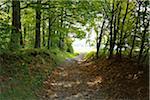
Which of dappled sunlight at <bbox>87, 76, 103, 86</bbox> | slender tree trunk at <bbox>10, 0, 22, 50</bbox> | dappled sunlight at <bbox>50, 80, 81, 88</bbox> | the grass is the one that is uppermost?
slender tree trunk at <bbox>10, 0, 22, 50</bbox>

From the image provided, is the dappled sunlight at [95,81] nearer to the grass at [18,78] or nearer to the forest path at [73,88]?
the forest path at [73,88]

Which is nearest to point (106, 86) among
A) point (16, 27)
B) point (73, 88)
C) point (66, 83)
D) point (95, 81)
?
point (73, 88)

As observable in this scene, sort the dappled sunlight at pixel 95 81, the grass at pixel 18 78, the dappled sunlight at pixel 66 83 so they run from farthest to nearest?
the dappled sunlight at pixel 95 81, the dappled sunlight at pixel 66 83, the grass at pixel 18 78

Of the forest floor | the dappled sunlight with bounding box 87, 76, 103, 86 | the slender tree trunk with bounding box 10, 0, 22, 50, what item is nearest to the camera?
the forest floor

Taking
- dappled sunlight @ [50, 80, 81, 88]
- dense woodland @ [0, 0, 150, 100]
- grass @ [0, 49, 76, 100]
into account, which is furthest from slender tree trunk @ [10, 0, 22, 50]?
dappled sunlight @ [50, 80, 81, 88]

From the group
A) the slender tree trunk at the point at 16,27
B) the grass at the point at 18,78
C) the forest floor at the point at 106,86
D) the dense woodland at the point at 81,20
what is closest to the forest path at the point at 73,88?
the forest floor at the point at 106,86

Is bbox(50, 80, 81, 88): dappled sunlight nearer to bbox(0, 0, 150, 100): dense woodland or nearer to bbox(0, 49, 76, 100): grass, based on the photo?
bbox(0, 49, 76, 100): grass

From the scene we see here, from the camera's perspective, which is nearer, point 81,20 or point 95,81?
point 95,81

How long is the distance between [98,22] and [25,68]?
654 inches

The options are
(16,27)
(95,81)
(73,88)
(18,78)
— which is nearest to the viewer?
(18,78)

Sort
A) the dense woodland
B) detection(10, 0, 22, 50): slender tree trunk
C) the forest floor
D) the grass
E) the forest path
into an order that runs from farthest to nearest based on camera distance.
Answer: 1. detection(10, 0, 22, 50): slender tree trunk
2. the dense woodland
3. the forest path
4. the forest floor
5. the grass

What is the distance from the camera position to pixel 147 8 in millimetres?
13297

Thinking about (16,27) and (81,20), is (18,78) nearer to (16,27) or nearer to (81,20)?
(16,27)

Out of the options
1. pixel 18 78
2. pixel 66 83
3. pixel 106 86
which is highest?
pixel 18 78
